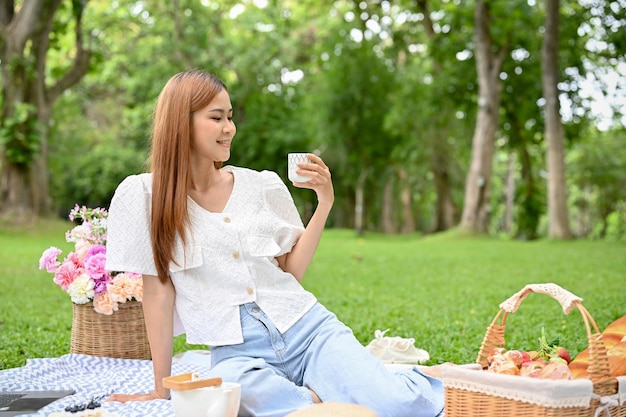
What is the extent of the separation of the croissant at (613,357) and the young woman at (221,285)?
62 centimetres

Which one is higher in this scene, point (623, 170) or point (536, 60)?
point (536, 60)

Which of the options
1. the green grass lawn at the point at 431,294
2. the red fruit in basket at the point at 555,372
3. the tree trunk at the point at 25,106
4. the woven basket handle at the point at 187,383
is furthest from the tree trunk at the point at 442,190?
the woven basket handle at the point at 187,383

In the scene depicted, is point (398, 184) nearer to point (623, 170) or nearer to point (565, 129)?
point (623, 170)

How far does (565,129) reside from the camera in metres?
20.6

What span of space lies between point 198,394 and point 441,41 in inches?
761

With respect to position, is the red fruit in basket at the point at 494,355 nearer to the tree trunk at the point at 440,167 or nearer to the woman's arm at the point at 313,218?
the woman's arm at the point at 313,218

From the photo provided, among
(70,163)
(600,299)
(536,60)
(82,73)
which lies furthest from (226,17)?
(600,299)

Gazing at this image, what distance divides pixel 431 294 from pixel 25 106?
1151 centimetres

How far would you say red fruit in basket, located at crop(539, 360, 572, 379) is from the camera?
9.32 ft

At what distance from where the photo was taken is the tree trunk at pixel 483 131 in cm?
1898

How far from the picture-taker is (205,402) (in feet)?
9.45

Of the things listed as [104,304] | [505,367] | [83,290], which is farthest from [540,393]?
[83,290]

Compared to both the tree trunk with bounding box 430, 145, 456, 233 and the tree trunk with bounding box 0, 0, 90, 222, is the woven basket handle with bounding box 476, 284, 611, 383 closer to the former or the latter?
the tree trunk with bounding box 0, 0, 90, 222

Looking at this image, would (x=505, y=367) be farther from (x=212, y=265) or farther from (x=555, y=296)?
(x=212, y=265)
